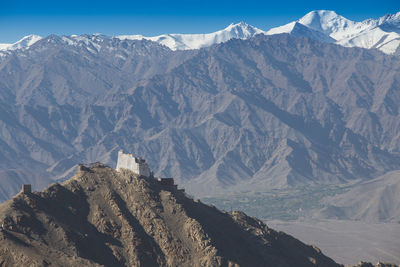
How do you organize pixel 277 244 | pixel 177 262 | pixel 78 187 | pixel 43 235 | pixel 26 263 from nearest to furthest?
1. pixel 26 263
2. pixel 43 235
3. pixel 177 262
4. pixel 78 187
5. pixel 277 244

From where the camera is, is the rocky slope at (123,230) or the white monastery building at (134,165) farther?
the white monastery building at (134,165)

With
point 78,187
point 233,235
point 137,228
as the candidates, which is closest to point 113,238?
point 137,228

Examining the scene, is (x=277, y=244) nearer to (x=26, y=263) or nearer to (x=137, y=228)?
(x=137, y=228)

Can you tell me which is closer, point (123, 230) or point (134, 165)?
point (123, 230)

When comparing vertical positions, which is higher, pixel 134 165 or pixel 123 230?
pixel 134 165

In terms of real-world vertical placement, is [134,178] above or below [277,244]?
above

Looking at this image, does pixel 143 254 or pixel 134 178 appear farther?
pixel 134 178

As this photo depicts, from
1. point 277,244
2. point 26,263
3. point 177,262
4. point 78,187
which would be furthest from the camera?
point 277,244

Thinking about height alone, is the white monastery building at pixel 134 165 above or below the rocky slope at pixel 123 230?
above
